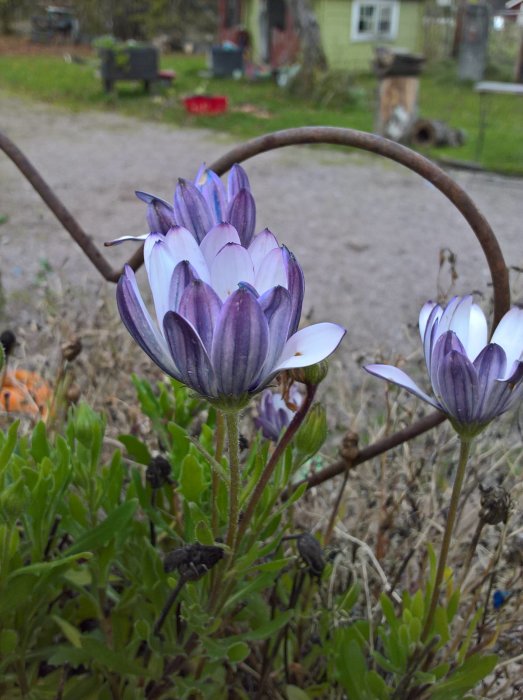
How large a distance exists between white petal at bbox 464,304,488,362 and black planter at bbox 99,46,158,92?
11.9 metres

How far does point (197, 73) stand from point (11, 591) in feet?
49.4

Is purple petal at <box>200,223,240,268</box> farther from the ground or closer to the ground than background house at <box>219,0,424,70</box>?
closer to the ground

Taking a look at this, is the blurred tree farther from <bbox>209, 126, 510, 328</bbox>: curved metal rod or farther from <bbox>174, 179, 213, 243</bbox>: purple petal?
<bbox>174, 179, 213, 243</bbox>: purple petal

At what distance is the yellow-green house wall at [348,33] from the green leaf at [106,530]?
1598 centimetres

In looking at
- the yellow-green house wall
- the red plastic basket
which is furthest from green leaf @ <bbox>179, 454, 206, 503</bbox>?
the yellow-green house wall

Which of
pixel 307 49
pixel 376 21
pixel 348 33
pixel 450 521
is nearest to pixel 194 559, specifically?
pixel 450 521

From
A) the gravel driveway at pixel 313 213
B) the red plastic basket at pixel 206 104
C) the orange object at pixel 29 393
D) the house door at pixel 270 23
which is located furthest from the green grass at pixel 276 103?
the orange object at pixel 29 393

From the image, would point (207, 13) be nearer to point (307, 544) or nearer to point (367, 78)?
point (367, 78)

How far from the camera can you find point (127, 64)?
39.5 ft

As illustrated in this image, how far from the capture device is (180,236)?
25.5 inches

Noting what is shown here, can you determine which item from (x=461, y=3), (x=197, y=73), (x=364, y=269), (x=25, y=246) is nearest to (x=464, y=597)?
(x=364, y=269)

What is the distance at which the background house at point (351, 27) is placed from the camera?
1611 centimetres

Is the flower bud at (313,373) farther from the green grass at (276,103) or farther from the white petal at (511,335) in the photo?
the green grass at (276,103)

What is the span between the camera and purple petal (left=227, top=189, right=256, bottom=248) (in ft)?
2.46
